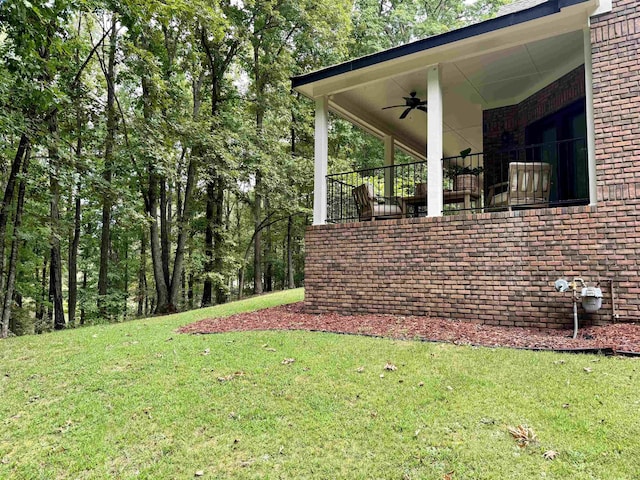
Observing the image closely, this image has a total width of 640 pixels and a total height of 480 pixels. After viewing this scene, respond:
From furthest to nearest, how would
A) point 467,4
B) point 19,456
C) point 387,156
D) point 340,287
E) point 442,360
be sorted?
point 467,4 → point 387,156 → point 340,287 → point 442,360 → point 19,456

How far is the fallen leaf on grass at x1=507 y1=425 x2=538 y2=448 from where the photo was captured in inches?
90.3

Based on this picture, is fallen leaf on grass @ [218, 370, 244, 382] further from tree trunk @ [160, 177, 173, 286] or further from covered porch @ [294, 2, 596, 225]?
tree trunk @ [160, 177, 173, 286]

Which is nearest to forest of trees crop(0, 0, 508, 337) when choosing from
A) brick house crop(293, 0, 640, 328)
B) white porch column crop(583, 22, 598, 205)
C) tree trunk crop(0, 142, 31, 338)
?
tree trunk crop(0, 142, 31, 338)

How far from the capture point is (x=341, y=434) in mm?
2518

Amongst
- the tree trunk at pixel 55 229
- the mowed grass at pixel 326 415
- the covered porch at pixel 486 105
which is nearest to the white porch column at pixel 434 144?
the covered porch at pixel 486 105

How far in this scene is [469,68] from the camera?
6.05m

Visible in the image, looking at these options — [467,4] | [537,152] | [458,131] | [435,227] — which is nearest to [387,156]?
[458,131]

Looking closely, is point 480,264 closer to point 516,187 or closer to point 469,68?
point 516,187

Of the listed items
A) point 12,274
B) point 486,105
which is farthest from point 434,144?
point 12,274

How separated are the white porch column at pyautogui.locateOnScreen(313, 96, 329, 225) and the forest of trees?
2.93 meters

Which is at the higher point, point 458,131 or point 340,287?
point 458,131

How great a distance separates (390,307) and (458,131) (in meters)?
5.58

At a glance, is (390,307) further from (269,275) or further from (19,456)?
(269,275)

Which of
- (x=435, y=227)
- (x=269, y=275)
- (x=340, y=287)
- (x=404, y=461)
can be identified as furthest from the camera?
(x=269, y=275)
